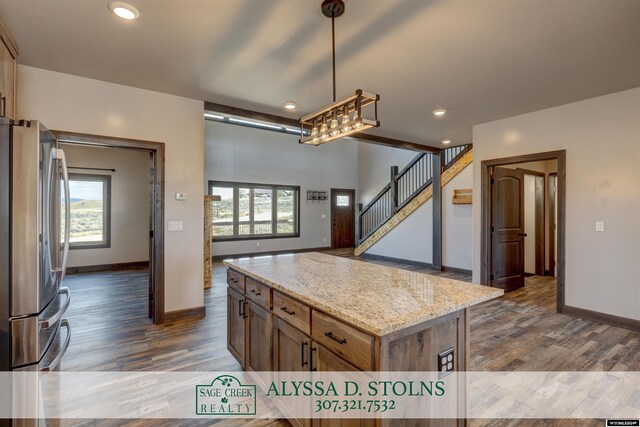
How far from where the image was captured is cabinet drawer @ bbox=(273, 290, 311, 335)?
1.70 metres

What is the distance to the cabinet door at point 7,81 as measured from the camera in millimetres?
2364

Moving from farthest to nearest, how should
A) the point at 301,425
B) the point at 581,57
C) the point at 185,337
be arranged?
1. the point at 185,337
2. the point at 581,57
3. the point at 301,425

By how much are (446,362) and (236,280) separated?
1.67 meters

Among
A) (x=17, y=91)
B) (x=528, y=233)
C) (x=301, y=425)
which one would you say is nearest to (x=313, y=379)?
(x=301, y=425)

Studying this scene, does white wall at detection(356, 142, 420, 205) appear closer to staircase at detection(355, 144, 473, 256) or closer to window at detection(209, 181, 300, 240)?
staircase at detection(355, 144, 473, 256)

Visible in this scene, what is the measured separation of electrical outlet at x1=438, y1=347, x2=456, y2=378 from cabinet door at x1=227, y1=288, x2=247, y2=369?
1425 millimetres

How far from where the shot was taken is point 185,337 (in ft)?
10.9

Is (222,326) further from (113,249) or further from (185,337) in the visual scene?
(113,249)

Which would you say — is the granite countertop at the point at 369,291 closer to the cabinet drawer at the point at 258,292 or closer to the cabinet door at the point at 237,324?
the cabinet drawer at the point at 258,292

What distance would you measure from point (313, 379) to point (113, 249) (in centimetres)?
677

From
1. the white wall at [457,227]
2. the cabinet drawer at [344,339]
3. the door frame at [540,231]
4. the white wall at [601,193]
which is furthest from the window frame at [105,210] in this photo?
the door frame at [540,231]

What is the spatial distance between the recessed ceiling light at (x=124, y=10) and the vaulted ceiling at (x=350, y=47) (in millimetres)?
46

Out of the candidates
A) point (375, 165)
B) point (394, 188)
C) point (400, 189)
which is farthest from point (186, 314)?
point (375, 165)

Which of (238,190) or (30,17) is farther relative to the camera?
(238,190)
